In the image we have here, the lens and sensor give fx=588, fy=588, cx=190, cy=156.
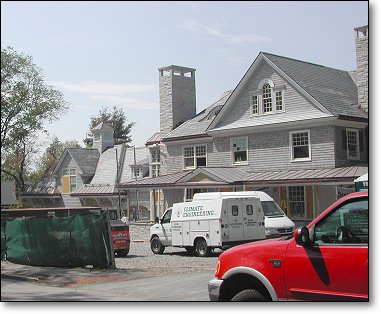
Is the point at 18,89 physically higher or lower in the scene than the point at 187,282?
higher

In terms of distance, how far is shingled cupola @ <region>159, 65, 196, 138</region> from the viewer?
121 ft

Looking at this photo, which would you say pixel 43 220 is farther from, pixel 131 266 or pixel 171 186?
pixel 171 186

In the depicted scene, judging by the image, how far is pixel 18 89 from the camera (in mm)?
21500

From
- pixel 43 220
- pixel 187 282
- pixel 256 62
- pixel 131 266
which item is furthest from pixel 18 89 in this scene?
pixel 256 62

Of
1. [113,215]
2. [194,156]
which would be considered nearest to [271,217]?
[113,215]

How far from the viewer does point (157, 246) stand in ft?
75.7

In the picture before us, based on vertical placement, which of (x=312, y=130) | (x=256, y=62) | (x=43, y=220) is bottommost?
(x=43, y=220)

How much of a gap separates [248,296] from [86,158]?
19.4 m

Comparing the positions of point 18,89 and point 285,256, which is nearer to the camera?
point 285,256

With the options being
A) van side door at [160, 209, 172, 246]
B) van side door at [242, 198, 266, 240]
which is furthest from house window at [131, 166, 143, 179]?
van side door at [242, 198, 266, 240]

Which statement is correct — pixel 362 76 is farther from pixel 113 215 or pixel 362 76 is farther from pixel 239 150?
pixel 113 215

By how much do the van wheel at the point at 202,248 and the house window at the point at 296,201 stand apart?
963cm

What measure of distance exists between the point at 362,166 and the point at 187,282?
53.3ft

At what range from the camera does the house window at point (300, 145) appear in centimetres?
2909
